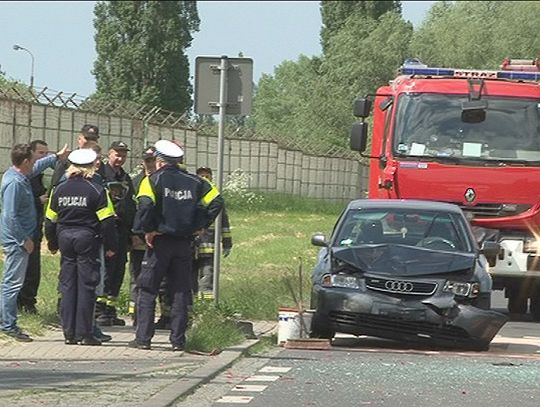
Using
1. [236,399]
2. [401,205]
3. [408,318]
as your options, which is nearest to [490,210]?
[401,205]

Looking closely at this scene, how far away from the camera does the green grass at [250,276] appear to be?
648 inches

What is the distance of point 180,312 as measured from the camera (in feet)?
49.6

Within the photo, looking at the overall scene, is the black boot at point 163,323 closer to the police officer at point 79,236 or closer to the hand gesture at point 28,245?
the police officer at point 79,236

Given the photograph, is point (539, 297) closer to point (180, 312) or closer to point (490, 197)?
point (490, 197)

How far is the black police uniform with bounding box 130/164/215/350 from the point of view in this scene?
15109 millimetres

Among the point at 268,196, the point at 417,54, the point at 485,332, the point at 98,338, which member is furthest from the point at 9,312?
the point at 417,54

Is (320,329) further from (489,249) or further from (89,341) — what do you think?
(89,341)

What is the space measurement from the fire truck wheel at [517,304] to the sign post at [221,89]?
661 centimetres

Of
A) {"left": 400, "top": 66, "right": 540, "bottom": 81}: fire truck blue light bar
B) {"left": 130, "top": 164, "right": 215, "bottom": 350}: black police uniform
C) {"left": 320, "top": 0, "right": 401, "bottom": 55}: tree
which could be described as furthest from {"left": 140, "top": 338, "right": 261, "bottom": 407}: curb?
{"left": 320, "top": 0, "right": 401, "bottom": 55}: tree

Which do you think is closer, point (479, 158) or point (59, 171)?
point (59, 171)

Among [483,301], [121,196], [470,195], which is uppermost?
[121,196]

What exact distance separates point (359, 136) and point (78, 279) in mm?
7528

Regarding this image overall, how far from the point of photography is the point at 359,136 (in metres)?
22.2

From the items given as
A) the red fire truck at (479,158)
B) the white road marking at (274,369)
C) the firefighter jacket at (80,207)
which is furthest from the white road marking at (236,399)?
the red fire truck at (479,158)
